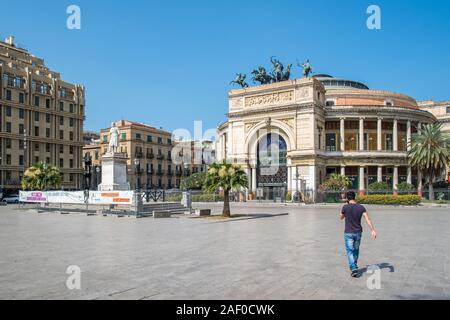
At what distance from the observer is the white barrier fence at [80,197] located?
2811cm

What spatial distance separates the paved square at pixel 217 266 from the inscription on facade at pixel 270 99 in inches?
1795

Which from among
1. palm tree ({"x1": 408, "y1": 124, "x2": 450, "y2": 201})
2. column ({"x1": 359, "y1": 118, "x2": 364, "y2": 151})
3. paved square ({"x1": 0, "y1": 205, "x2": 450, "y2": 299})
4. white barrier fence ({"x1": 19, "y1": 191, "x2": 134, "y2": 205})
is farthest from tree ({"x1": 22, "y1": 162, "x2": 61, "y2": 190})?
column ({"x1": 359, "y1": 118, "x2": 364, "y2": 151})

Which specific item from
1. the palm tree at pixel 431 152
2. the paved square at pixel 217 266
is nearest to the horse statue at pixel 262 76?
the palm tree at pixel 431 152

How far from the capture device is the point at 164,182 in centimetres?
9206

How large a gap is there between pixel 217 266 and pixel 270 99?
54.4 metres

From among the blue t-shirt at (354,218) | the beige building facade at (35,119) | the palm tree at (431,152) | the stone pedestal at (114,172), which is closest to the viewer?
the blue t-shirt at (354,218)

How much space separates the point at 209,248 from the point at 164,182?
79.8 m

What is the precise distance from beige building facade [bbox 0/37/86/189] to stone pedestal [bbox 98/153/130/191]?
30746 millimetres

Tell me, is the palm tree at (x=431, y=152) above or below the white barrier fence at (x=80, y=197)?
above

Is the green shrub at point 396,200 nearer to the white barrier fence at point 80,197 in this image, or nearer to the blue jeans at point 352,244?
the white barrier fence at point 80,197

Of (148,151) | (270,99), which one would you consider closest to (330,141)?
(270,99)

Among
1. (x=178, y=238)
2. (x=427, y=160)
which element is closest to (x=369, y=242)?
(x=178, y=238)

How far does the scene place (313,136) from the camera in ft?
191

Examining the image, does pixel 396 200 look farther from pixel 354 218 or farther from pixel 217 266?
pixel 217 266
